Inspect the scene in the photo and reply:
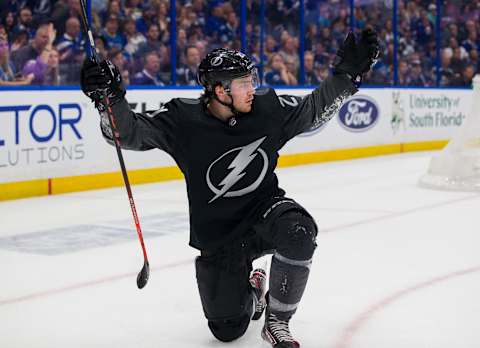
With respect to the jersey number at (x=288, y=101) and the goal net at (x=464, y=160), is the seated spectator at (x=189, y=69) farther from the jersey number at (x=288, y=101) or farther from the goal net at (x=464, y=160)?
the jersey number at (x=288, y=101)

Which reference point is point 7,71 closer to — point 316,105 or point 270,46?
point 270,46

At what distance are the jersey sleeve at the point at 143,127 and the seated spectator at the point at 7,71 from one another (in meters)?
4.19

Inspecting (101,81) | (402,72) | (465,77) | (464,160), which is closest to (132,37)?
(464,160)

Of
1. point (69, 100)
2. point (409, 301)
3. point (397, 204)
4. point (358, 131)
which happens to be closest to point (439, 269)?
point (409, 301)

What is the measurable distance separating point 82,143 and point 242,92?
4651 millimetres

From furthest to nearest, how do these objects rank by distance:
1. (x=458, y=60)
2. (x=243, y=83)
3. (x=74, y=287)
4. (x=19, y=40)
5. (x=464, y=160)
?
(x=458, y=60)
(x=464, y=160)
(x=19, y=40)
(x=74, y=287)
(x=243, y=83)

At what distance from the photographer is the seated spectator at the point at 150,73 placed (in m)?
7.78

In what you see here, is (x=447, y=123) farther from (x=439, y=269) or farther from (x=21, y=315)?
(x=21, y=315)

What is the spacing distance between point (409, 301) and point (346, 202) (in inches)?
120

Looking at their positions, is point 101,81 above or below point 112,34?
above

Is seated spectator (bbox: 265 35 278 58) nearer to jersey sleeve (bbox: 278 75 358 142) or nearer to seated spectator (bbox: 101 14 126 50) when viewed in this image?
seated spectator (bbox: 101 14 126 50)

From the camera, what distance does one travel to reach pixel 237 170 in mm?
2631

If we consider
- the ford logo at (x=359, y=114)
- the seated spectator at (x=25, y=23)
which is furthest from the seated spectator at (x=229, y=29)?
the seated spectator at (x=25, y=23)

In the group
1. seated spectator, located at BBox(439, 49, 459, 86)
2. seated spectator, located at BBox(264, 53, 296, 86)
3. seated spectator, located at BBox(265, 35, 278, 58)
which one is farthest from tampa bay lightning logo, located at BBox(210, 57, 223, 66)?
seated spectator, located at BBox(439, 49, 459, 86)
